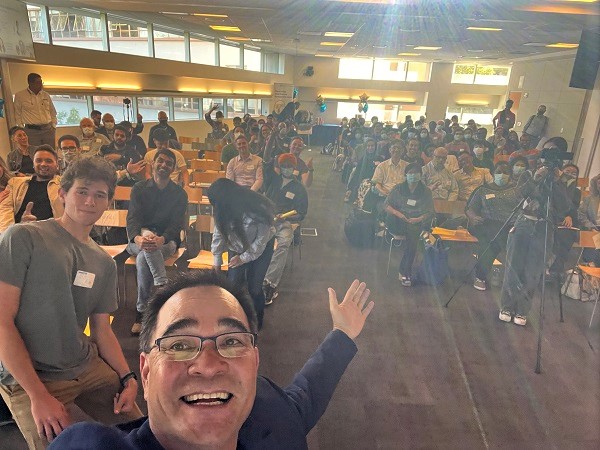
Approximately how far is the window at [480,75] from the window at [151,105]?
46.3 ft

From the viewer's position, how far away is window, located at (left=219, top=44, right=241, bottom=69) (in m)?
15.3

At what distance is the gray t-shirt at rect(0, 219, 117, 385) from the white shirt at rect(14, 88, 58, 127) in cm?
631

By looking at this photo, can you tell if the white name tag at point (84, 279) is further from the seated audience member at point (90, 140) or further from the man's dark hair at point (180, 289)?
the seated audience member at point (90, 140)

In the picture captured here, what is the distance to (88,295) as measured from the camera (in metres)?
1.69

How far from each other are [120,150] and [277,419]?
5.74 metres

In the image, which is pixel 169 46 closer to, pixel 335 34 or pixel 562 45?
pixel 335 34

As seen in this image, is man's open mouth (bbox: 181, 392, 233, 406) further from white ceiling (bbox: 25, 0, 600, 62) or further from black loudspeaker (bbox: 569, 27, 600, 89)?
black loudspeaker (bbox: 569, 27, 600, 89)

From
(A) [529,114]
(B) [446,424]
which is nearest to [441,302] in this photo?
(B) [446,424]

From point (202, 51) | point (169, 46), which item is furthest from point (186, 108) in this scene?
point (169, 46)

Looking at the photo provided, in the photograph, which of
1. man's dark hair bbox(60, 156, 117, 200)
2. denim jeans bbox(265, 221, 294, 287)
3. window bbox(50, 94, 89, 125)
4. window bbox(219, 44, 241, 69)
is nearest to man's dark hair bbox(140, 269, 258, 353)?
man's dark hair bbox(60, 156, 117, 200)

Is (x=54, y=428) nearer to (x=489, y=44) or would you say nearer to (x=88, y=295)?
(x=88, y=295)

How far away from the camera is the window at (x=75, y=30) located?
8.19m

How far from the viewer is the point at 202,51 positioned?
14.0m

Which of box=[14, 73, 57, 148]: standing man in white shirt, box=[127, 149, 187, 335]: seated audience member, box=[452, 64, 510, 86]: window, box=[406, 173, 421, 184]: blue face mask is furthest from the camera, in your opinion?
box=[452, 64, 510, 86]: window
